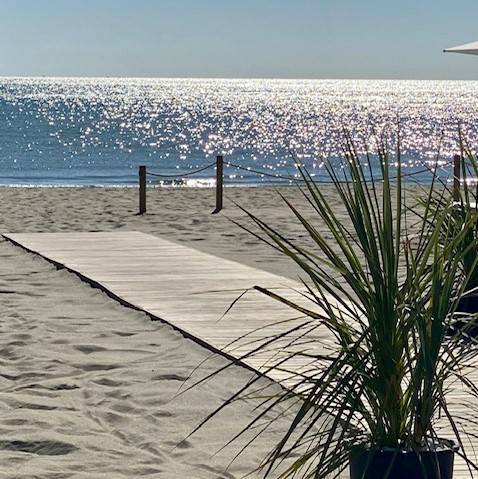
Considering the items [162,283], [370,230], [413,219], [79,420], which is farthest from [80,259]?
[370,230]

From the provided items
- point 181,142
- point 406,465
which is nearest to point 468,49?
point 406,465

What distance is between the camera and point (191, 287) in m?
7.59

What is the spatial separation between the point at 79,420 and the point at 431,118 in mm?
86521

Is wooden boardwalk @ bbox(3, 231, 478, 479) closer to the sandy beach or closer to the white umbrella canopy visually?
the sandy beach

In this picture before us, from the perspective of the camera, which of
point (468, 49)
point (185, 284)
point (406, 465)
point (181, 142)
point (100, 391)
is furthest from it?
point (181, 142)

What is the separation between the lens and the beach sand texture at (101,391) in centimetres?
405

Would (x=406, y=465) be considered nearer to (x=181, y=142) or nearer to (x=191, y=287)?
(x=191, y=287)

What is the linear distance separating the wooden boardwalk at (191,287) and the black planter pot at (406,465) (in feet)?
2.21

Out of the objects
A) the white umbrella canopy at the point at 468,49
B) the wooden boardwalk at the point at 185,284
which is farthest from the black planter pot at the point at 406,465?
the white umbrella canopy at the point at 468,49

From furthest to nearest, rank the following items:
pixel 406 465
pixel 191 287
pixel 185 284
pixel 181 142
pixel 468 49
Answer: pixel 181 142 → pixel 468 49 → pixel 185 284 → pixel 191 287 → pixel 406 465

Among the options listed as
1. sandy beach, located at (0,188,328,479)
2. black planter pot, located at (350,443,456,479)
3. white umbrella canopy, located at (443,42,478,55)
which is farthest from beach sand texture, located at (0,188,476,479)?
white umbrella canopy, located at (443,42,478,55)

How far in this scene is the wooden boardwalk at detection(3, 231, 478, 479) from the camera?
5551 millimetres

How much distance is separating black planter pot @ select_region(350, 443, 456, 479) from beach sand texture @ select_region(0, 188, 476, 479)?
3.06 feet

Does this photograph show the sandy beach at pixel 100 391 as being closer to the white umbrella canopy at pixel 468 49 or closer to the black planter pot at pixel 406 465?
the black planter pot at pixel 406 465
